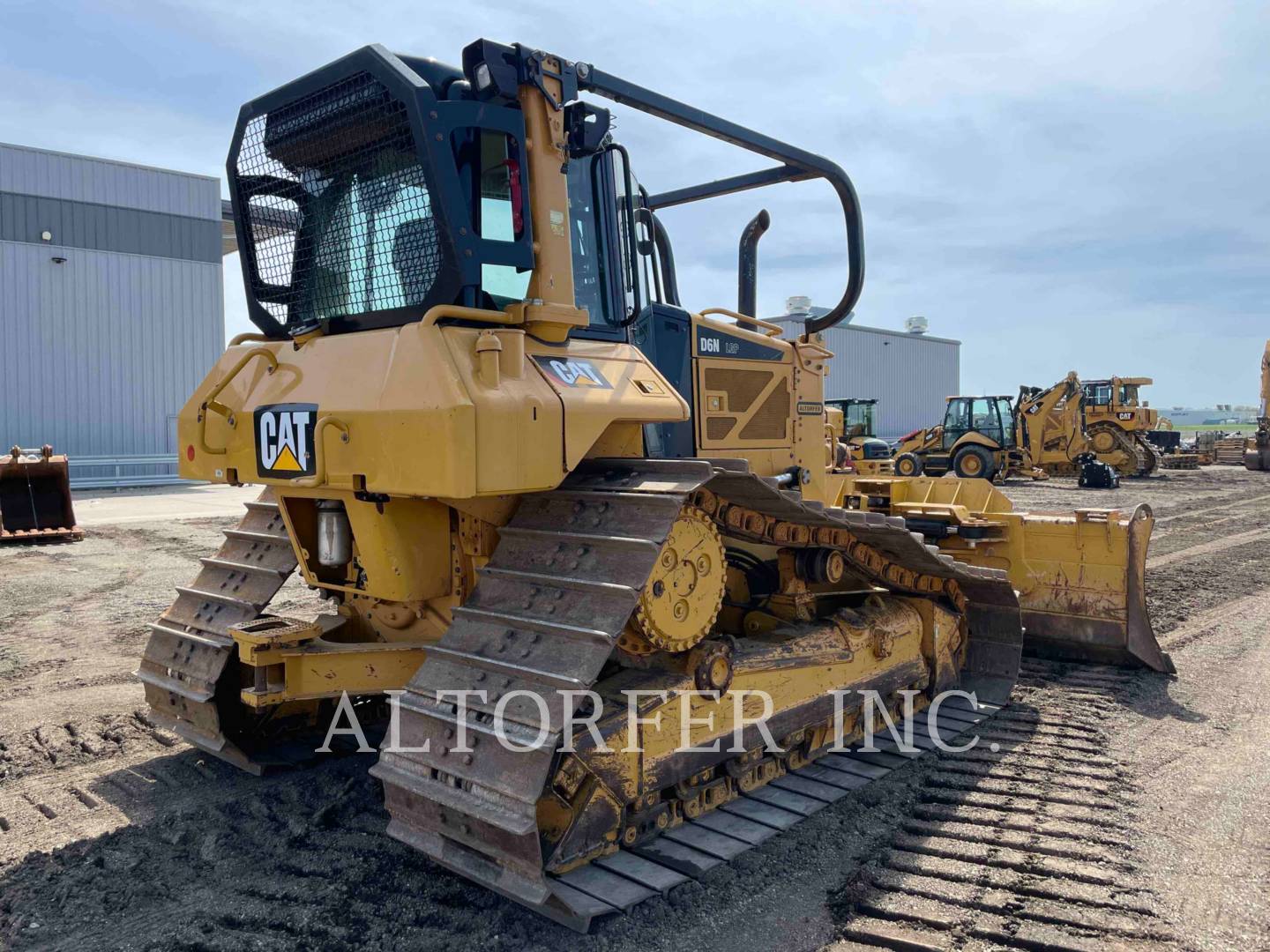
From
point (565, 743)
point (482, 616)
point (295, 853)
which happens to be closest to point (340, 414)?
point (482, 616)

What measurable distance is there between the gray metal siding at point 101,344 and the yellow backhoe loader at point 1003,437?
18323 millimetres

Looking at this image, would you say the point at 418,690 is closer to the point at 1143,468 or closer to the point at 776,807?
the point at 776,807

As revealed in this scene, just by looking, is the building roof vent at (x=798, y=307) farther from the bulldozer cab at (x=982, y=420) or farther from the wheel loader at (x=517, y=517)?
the wheel loader at (x=517, y=517)

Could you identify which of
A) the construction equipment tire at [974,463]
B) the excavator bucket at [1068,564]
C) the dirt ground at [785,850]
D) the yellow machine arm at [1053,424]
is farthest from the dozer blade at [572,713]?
the yellow machine arm at [1053,424]

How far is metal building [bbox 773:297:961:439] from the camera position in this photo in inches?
1554

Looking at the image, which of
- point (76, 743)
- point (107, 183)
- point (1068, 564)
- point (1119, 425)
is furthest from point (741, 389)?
point (1119, 425)

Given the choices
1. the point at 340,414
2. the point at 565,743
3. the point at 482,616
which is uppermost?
the point at 340,414

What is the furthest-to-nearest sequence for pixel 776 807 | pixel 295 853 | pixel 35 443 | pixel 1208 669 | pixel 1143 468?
pixel 1143 468 → pixel 35 443 → pixel 1208 669 → pixel 776 807 → pixel 295 853

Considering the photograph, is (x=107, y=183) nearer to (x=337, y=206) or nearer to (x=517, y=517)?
(x=337, y=206)

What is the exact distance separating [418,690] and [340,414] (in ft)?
3.41

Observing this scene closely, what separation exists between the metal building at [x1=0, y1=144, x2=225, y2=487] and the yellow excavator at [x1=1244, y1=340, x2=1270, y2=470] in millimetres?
30639

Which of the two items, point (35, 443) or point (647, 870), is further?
point (35, 443)

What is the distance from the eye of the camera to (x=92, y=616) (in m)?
7.96

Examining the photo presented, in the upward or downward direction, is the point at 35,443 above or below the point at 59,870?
above
